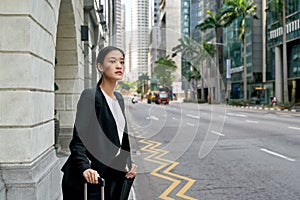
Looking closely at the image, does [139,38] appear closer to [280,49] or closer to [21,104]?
[21,104]

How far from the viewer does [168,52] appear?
4.10 metres

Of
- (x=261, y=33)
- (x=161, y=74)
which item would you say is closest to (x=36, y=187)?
(x=161, y=74)

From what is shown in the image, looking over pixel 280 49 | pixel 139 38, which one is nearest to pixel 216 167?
pixel 139 38

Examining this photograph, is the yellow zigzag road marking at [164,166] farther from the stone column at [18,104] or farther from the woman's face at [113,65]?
the woman's face at [113,65]

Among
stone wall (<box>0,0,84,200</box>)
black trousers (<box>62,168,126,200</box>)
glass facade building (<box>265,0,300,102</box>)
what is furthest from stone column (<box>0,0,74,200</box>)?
glass facade building (<box>265,0,300,102</box>)

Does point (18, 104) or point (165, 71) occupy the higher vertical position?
point (165, 71)

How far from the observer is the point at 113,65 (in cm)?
243

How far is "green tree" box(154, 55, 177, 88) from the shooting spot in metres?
3.51

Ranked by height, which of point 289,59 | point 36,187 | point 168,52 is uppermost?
point 289,59

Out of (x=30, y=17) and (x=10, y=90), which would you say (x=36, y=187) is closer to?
(x=10, y=90)

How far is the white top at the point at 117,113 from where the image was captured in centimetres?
244

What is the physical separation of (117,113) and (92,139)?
0.87 feet

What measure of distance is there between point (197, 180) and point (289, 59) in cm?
3973

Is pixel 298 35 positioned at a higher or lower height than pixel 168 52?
higher
